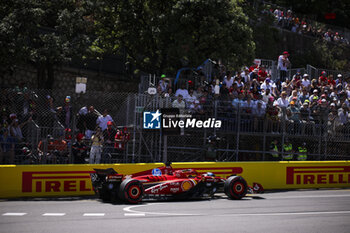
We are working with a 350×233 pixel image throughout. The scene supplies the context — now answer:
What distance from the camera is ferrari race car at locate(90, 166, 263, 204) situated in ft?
44.1

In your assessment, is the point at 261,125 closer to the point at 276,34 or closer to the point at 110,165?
the point at 110,165

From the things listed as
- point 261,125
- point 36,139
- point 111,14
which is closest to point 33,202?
point 36,139

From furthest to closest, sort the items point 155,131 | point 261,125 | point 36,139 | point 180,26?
point 180,26, point 261,125, point 155,131, point 36,139

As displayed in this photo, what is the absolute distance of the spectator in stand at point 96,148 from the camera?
15.9m

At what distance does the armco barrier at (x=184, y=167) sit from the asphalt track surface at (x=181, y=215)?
25.4 inches

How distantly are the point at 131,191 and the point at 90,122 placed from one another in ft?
13.1

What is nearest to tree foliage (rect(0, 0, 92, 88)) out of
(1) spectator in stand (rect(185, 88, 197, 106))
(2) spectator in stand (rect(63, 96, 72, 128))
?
(2) spectator in stand (rect(63, 96, 72, 128))

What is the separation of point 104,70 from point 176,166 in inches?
468

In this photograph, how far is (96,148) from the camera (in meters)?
15.9

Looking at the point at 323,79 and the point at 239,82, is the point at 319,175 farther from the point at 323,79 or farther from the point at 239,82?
the point at 323,79

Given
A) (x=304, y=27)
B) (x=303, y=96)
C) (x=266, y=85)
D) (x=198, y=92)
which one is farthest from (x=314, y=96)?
(x=304, y=27)

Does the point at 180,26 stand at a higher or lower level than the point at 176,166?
higher

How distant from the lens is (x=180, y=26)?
22.3 meters

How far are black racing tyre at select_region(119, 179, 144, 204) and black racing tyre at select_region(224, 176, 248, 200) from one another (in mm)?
2541
